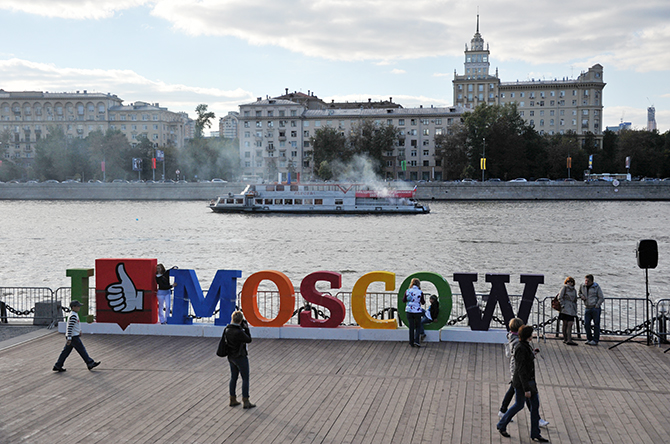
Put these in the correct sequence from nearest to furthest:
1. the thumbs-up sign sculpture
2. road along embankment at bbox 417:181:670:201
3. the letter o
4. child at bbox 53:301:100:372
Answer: child at bbox 53:301:100:372 < the letter o < the thumbs-up sign sculpture < road along embankment at bbox 417:181:670:201

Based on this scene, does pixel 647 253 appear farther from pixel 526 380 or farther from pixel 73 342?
pixel 73 342

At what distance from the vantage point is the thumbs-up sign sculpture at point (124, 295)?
54.7 feet

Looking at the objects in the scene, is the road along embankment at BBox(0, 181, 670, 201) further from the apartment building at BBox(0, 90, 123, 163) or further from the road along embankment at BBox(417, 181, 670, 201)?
the apartment building at BBox(0, 90, 123, 163)

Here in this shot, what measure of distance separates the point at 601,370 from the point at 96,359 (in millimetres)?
11360

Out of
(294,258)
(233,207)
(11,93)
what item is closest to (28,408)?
(294,258)

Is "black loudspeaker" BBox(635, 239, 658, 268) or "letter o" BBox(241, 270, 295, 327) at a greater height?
"black loudspeaker" BBox(635, 239, 658, 268)

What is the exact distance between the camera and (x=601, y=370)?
13.1 m

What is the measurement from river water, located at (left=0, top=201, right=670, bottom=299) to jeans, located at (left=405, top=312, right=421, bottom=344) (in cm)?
1468

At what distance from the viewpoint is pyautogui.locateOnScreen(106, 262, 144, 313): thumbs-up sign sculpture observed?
54.7ft

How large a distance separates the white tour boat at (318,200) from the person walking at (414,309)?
2706 inches

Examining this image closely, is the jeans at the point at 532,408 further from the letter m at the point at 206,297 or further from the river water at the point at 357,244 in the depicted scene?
the river water at the point at 357,244

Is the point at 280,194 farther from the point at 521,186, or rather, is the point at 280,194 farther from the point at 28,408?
the point at 28,408

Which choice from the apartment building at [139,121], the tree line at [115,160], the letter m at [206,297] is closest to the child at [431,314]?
the letter m at [206,297]

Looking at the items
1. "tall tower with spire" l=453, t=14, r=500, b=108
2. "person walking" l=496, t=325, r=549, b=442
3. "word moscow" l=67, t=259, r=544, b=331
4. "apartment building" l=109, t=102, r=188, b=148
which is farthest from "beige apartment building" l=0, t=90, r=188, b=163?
"person walking" l=496, t=325, r=549, b=442
